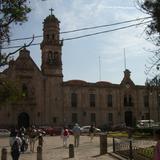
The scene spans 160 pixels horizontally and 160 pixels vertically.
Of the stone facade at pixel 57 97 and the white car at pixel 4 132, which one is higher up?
the stone facade at pixel 57 97

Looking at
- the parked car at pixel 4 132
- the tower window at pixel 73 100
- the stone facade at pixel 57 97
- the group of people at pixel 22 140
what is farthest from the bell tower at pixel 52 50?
the group of people at pixel 22 140

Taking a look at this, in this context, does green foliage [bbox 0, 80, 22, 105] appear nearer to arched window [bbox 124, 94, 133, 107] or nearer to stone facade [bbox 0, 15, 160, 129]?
stone facade [bbox 0, 15, 160, 129]

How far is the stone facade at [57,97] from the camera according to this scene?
64.5 metres

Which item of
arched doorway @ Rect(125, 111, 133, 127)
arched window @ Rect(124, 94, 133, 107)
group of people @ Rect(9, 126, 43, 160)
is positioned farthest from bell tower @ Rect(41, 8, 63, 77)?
group of people @ Rect(9, 126, 43, 160)

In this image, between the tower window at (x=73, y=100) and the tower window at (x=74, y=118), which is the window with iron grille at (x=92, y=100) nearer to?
the tower window at (x=73, y=100)

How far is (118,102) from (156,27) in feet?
182

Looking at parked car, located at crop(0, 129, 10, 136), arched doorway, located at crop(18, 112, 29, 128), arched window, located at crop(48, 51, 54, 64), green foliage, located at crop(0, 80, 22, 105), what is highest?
arched window, located at crop(48, 51, 54, 64)

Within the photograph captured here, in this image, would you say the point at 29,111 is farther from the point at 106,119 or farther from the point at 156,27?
the point at 156,27

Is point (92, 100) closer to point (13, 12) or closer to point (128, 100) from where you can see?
point (128, 100)

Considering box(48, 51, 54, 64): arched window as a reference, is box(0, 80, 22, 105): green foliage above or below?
below

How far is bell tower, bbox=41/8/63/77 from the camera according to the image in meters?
66.2

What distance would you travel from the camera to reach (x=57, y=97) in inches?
2635

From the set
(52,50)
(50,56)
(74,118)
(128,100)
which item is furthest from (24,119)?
(128,100)

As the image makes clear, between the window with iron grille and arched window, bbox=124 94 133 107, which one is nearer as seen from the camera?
the window with iron grille
